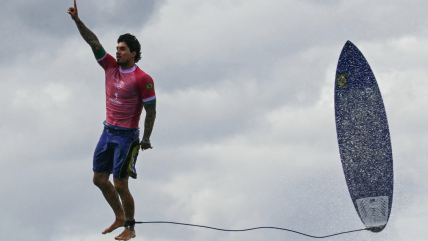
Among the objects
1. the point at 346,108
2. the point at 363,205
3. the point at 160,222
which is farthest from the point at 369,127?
the point at 160,222

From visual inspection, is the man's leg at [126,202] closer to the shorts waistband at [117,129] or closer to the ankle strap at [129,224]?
the ankle strap at [129,224]

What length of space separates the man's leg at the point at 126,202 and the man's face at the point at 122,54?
2225 millimetres

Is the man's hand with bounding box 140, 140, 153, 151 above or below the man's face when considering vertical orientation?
below

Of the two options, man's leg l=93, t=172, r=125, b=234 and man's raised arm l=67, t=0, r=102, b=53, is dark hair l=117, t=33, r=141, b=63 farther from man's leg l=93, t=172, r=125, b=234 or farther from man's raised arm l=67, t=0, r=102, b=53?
man's leg l=93, t=172, r=125, b=234

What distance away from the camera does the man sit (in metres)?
10.2

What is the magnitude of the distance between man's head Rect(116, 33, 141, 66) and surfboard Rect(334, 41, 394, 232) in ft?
25.7

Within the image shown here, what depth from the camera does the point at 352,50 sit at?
16438 millimetres

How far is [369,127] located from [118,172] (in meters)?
8.44

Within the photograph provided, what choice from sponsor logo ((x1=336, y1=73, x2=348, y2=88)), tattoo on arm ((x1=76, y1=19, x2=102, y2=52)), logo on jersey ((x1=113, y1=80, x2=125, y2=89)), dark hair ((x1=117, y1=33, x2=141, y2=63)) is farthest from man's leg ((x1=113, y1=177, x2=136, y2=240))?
sponsor logo ((x1=336, y1=73, x2=348, y2=88))

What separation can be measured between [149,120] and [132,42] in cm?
151

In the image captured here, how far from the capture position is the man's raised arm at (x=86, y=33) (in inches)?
405

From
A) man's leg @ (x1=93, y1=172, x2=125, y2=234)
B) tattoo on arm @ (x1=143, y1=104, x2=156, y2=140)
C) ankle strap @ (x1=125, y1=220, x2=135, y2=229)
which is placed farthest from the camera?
man's leg @ (x1=93, y1=172, x2=125, y2=234)

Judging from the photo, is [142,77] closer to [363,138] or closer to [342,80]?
[342,80]

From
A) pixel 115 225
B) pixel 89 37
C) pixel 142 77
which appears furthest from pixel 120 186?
pixel 89 37
